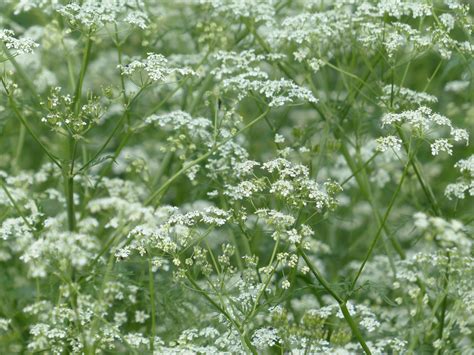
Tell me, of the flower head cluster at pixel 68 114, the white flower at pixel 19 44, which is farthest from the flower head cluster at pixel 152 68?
the white flower at pixel 19 44

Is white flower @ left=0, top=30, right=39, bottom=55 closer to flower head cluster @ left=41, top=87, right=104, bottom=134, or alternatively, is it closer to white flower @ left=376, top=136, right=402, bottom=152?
flower head cluster @ left=41, top=87, right=104, bottom=134

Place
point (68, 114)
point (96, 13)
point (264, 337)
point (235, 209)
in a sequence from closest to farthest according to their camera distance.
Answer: point (264, 337)
point (68, 114)
point (96, 13)
point (235, 209)

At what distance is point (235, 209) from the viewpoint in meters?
5.00

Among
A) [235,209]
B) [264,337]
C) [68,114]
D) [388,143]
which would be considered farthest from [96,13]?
[264,337]

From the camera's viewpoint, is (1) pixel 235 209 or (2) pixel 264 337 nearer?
(2) pixel 264 337

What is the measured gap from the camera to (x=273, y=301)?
405 centimetres

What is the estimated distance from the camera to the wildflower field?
3953 millimetres

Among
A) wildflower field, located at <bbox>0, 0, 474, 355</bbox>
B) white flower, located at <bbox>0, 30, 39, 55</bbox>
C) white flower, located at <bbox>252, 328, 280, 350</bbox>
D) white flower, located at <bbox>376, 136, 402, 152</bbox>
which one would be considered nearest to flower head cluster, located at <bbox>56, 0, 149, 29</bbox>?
wildflower field, located at <bbox>0, 0, 474, 355</bbox>

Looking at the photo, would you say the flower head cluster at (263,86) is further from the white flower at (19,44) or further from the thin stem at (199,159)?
the white flower at (19,44)

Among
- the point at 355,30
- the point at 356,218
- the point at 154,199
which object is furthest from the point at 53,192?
the point at 356,218

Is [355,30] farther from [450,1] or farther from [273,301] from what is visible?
[273,301]

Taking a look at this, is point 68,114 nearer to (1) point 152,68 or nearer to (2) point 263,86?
(1) point 152,68

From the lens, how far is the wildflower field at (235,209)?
3953mm

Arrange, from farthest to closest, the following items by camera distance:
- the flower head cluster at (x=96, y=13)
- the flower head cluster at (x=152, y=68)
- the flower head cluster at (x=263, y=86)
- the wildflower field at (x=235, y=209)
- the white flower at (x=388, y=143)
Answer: the flower head cluster at (x=263, y=86), the flower head cluster at (x=96, y=13), the flower head cluster at (x=152, y=68), the white flower at (x=388, y=143), the wildflower field at (x=235, y=209)
